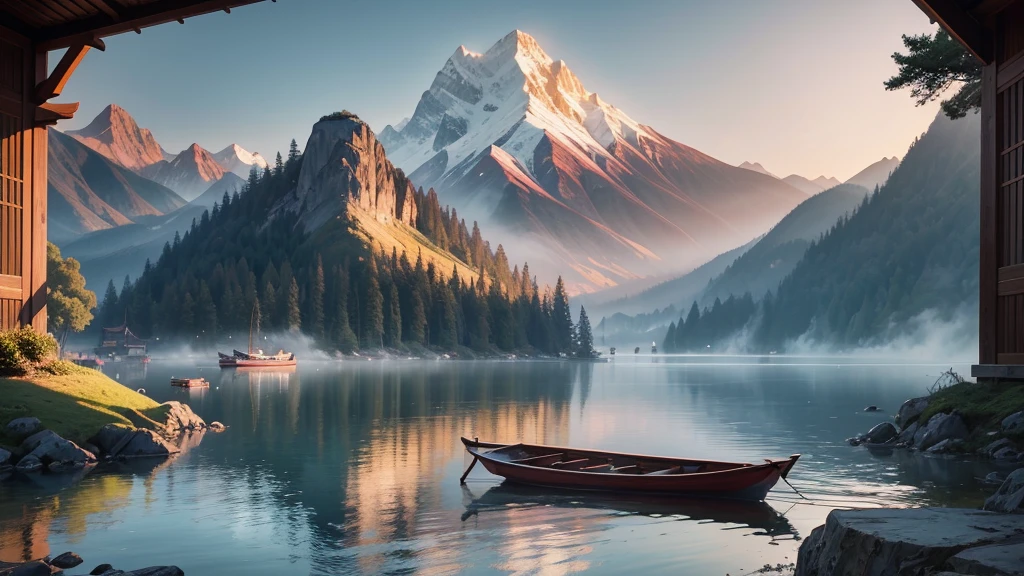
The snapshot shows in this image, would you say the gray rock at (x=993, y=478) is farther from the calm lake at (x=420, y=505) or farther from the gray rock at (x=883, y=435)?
the gray rock at (x=883, y=435)

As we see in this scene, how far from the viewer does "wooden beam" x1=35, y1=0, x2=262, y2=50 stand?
26656 millimetres

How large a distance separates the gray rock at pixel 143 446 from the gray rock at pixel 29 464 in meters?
3.52

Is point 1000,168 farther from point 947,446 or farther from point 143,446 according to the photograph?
point 143,446

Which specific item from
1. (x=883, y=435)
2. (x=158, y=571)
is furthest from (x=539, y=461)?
(x=883, y=435)

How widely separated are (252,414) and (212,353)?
466 ft

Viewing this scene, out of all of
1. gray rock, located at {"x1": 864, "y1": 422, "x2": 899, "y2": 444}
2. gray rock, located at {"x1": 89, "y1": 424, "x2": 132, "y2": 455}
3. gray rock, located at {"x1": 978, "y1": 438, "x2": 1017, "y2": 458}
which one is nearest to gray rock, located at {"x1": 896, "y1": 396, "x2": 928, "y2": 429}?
gray rock, located at {"x1": 864, "y1": 422, "x2": 899, "y2": 444}

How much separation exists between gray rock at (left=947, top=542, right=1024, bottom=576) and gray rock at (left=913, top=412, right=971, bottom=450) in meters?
26.6

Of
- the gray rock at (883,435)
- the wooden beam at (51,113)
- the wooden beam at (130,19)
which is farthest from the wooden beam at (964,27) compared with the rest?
the wooden beam at (51,113)

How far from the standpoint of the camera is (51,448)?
104 ft

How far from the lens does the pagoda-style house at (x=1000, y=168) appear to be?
28.7 m

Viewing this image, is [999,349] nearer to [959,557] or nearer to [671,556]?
[671,556]

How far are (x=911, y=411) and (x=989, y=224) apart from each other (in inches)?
611

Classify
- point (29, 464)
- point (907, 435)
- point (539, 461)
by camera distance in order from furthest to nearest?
1. point (907, 435)
2. point (29, 464)
3. point (539, 461)

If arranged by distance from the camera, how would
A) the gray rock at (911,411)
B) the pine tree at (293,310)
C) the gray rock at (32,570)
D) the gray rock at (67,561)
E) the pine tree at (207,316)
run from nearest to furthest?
the gray rock at (32,570) → the gray rock at (67,561) → the gray rock at (911,411) → the pine tree at (293,310) → the pine tree at (207,316)
